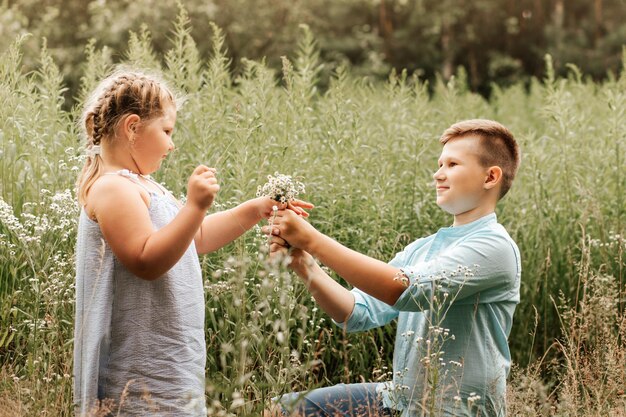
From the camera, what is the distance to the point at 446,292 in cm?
302

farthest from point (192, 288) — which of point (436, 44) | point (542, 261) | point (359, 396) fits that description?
point (436, 44)

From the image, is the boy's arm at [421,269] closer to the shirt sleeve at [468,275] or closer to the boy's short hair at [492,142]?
the shirt sleeve at [468,275]

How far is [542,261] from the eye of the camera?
5289mm

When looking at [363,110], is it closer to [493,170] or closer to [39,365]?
[493,170]

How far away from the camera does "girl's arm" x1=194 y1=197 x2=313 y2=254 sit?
319cm

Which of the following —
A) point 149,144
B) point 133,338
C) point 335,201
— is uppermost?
point 335,201

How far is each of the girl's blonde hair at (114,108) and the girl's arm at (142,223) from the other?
18 cm

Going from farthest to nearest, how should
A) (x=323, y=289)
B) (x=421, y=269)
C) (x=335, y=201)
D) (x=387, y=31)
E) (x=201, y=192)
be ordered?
(x=387, y=31) → (x=335, y=201) → (x=323, y=289) → (x=421, y=269) → (x=201, y=192)

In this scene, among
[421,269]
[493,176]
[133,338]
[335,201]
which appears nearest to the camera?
[133,338]

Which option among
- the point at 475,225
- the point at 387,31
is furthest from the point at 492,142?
the point at 387,31

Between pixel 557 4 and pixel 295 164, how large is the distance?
29463 millimetres

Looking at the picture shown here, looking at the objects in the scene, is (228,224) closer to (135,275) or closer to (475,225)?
(135,275)

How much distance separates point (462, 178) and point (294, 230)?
749 millimetres

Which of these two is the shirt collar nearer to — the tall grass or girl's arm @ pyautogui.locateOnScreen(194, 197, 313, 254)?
girl's arm @ pyautogui.locateOnScreen(194, 197, 313, 254)
